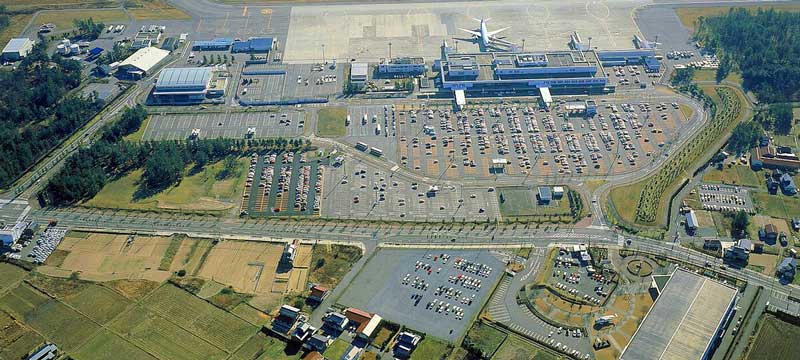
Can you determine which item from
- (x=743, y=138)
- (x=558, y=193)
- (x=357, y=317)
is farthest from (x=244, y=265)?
(x=743, y=138)

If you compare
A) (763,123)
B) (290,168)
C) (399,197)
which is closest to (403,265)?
(399,197)

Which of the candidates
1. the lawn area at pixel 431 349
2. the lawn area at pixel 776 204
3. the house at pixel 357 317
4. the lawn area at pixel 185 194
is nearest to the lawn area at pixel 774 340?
the lawn area at pixel 776 204

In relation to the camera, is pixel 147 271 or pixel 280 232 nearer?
pixel 147 271

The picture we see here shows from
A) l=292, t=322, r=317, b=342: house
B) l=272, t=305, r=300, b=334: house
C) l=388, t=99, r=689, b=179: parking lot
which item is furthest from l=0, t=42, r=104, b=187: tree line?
l=292, t=322, r=317, b=342: house

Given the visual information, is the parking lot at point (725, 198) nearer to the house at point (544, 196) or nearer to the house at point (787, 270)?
the house at point (787, 270)

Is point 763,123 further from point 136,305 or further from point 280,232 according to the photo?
point 136,305

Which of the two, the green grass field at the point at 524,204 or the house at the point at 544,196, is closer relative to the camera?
the green grass field at the point at 524,204
